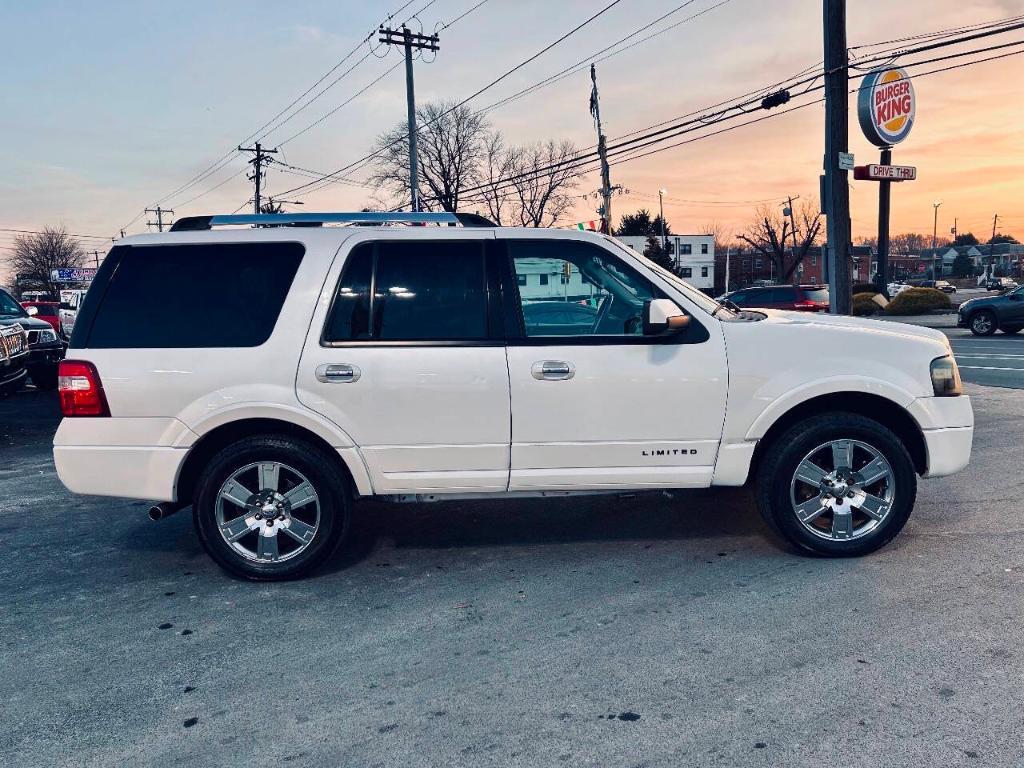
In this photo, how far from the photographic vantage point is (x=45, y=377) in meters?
13.6

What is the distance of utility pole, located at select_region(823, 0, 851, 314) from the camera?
13.0 meters

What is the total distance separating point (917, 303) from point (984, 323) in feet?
43.2

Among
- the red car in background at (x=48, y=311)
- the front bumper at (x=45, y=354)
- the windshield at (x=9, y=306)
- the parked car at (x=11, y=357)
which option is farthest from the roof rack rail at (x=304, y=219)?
the red car in background at (x=48, y=311)

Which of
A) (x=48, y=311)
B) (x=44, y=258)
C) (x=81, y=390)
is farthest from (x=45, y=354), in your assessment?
(x=44, y=258)

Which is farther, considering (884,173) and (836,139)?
(884,173)

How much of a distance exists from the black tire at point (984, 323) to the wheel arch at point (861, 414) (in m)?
21.7

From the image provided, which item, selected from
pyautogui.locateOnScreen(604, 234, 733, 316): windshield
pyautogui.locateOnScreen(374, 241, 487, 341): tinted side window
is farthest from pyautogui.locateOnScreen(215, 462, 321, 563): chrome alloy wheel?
pyautogui.locateOnScreen(604, 234, 733, 316): windshield

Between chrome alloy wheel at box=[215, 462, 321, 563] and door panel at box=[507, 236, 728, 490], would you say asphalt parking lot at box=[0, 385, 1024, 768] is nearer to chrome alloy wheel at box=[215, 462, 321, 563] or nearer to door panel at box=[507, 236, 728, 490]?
chrome alloy wheel at box=[215, 462, 321, 563]

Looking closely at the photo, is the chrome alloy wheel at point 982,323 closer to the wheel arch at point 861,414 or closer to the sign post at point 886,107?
the sign post at point 886,107

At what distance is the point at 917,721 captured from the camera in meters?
2.88

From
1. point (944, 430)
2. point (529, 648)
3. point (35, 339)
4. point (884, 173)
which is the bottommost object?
point (529, 648)

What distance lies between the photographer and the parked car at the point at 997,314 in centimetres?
2269

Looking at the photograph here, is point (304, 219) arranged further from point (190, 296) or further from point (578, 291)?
point (578, 291)

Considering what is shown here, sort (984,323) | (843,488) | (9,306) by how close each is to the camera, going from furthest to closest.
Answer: (984,323) < (9,306) < (843,488)
